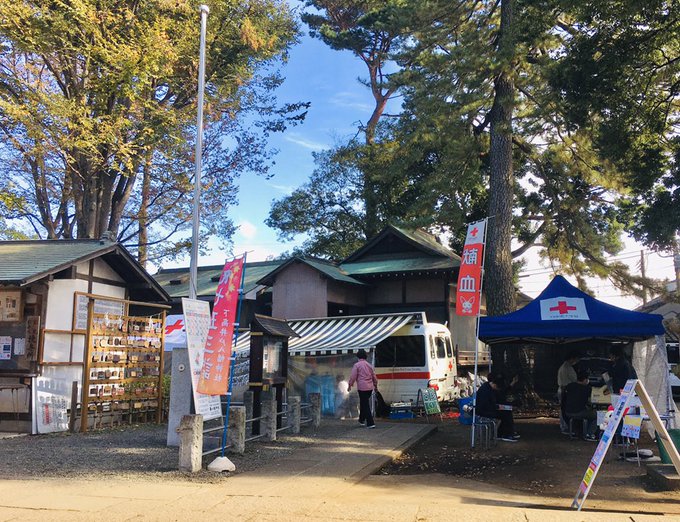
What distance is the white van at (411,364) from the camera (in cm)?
1532

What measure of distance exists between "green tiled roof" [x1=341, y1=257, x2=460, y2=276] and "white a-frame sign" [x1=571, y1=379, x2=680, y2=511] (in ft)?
44.0

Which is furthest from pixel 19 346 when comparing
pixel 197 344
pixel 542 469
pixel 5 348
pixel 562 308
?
pixel 562 308

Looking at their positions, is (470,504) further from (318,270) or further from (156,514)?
(318,270)

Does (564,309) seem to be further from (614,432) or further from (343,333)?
(343,333)

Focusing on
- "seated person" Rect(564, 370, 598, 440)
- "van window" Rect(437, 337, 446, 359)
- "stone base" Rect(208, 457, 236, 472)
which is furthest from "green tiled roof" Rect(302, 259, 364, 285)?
"stone base" Rect(208, 457, 236, 472)

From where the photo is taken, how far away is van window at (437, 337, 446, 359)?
639 inches

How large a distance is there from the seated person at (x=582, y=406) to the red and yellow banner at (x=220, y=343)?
7277 mm

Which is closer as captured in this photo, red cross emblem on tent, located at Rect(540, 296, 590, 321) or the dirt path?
the dirt path

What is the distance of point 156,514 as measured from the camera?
5883 mm

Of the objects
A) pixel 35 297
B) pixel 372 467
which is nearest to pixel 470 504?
pixel 372 467

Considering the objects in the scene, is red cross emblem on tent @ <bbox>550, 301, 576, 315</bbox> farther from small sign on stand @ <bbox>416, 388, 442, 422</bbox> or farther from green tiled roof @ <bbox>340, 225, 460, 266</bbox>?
green tiled roof @ <bbox>340, 225, 460, 266</bbox>

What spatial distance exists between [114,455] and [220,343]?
2828 millimetres

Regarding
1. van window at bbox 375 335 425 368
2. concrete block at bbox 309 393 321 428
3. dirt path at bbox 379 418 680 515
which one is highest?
van window at bbox 375 335 425 368

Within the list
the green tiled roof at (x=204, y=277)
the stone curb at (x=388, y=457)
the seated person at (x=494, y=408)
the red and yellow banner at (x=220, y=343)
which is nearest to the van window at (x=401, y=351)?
the stone curb at (x=388, y=457)
